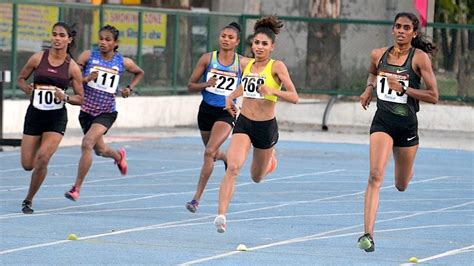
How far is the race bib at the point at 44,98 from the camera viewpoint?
14.9 metres

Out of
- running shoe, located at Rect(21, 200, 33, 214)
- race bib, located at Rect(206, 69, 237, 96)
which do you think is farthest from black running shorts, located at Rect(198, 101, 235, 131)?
running shoe, located at Rect(21, 200, 33, 214)

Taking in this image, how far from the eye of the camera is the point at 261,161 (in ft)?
46.0

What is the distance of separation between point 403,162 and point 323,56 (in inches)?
775

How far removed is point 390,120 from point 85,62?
197 inches

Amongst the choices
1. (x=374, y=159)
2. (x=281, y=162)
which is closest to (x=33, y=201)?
(x=374, y=159)

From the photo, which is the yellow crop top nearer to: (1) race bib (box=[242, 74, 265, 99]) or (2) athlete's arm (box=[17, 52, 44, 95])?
(1) race bib (box=[242, 74, 265, 99])

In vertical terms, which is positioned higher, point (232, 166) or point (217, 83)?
point (217, 83)

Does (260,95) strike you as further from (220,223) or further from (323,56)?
(323,56)

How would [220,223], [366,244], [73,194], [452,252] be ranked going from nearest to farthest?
[366,244], [220,223], [452,252], [73,194]

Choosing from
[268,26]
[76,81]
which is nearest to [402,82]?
[268,26]

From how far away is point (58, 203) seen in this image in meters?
16.0

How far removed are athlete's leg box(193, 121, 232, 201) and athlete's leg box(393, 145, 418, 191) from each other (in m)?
2.70

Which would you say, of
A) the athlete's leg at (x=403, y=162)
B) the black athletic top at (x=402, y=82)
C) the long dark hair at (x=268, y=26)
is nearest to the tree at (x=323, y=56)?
the long dark hair at (x=268, y=26)

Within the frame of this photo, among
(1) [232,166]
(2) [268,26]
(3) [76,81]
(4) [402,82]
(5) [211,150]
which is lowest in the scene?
(5) [211,150]
